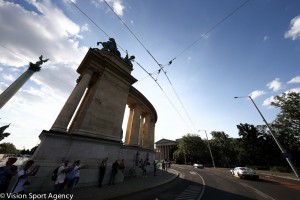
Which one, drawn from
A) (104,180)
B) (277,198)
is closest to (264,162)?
(277,198)

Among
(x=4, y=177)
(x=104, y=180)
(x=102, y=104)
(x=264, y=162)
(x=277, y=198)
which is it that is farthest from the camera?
(x=264, y=162)

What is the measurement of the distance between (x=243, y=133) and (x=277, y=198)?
37.0 meters

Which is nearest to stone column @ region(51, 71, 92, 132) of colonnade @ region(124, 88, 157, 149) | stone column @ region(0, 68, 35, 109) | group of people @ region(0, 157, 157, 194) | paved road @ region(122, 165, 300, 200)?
group of people @ region(0, 157, 157, 194)

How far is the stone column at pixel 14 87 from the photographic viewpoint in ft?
57.3

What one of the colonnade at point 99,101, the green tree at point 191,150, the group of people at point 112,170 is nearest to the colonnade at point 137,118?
the colonnade at point 99,101

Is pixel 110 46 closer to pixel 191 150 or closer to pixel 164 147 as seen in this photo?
pixel 191 150

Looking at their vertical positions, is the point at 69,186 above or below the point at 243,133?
below

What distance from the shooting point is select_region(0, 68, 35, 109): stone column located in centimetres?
1745

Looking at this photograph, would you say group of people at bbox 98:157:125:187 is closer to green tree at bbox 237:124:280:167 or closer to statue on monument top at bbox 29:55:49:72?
statue on monument top at bbox 29:55:49:72

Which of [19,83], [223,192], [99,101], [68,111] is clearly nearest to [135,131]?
[99,101]

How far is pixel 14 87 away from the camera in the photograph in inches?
753

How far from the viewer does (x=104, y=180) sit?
11.9 meters

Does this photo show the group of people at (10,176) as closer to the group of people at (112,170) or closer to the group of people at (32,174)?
the group of people at (32,174)

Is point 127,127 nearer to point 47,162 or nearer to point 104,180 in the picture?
point 104,180
